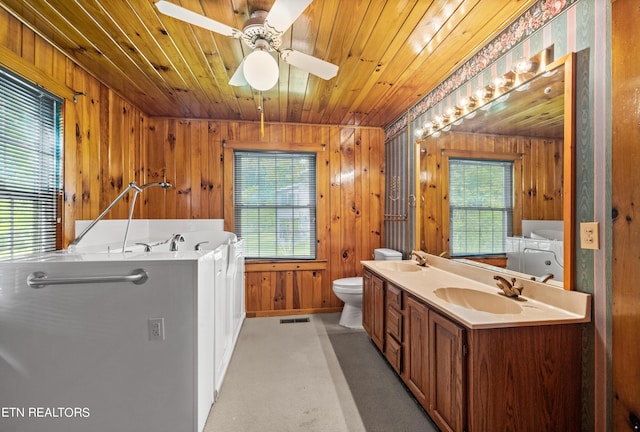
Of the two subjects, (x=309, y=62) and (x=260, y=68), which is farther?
(x=309, y=62)

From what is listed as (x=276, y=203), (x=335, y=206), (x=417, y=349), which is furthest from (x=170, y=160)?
(x=417, y=349)

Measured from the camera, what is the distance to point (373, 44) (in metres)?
1.88

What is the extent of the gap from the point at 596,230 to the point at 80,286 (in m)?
2.41

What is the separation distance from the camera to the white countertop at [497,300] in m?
1.22

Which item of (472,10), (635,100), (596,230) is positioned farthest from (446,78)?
(596,230)

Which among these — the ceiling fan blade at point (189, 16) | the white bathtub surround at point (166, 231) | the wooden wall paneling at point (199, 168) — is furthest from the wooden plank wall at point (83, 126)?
the ceiling fan blade at point (189, 16)

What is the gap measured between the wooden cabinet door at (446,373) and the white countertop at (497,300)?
0.08 metres

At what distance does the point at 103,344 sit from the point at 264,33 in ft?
6.01

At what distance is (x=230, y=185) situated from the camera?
3.34 meters

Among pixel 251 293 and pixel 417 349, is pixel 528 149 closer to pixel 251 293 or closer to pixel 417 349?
pixel 417 349

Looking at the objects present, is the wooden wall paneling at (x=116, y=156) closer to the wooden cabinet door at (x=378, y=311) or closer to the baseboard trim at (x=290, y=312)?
the baseboard trim at (x=290, y=312)

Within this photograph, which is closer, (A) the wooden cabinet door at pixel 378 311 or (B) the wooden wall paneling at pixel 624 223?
(B) the wooden wall paneling at pixel 624 223

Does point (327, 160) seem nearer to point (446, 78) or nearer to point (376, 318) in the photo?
point (446, 78)

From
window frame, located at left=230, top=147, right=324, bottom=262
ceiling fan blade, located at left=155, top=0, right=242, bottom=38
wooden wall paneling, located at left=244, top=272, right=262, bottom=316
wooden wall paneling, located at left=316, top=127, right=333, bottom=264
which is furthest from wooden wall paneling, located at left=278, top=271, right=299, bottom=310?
ceiling fan blade, located at left=155, top=0, right=242, bottom=38
